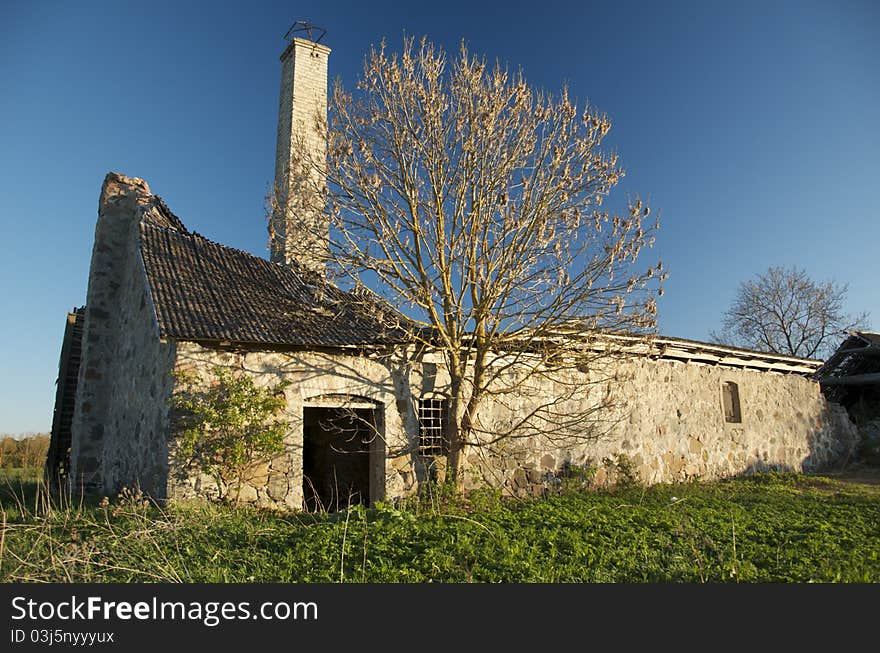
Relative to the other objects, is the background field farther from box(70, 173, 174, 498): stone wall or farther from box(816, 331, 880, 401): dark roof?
box(816, 331, 880, 401): dark roof

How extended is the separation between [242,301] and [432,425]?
4648mm

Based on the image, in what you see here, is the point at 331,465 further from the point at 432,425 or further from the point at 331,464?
the point at 432,425

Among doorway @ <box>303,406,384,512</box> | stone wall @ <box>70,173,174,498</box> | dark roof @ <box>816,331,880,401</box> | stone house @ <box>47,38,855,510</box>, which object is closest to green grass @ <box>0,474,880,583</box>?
stone house @ <box>47,38,855,510</box>

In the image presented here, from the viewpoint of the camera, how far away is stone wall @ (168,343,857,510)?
10.8 meters

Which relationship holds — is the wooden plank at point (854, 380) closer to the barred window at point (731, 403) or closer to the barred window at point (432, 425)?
the barred window at point (731, 403)

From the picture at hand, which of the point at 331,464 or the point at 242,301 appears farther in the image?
the point at 331,464

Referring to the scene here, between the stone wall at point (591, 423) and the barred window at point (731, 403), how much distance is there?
0.14 metres

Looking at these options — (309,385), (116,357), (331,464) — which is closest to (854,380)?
(331,464)

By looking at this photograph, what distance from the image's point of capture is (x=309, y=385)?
11156 mm

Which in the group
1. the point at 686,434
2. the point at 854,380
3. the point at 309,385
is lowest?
the point at 686,434

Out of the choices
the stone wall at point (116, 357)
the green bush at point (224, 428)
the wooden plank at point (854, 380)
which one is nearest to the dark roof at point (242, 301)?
the stone wall at point (116, 357)

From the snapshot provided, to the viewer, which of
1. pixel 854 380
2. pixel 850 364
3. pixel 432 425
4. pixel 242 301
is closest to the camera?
pixel 242 301

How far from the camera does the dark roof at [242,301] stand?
1074 centimetres

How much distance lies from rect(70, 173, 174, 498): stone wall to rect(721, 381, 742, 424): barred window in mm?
14616
